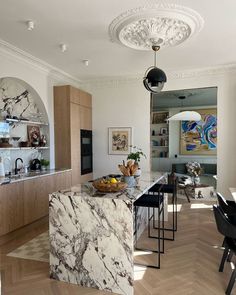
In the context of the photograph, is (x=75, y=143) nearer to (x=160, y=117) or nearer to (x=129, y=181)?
(x=129, y=181)

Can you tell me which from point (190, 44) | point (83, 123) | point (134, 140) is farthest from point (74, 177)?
point (190, 44)

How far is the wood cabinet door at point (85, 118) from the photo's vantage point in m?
5.48

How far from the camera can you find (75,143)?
17.0 ft

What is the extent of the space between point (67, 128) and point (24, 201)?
186 cm

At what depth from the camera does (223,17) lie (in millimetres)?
2898

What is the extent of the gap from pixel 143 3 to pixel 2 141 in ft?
9.26

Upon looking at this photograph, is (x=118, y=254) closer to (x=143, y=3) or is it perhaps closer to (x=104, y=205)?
(x=104, y=205)

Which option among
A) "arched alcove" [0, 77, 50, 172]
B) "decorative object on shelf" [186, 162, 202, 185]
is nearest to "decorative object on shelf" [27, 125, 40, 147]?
"arched alcove" [0, 77, 50, 172]

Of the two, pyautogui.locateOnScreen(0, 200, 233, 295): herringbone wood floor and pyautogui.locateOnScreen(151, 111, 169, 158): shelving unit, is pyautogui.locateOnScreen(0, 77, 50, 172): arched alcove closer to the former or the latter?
pyautogui.locateOnScreen(0, 200, 233, 295): herringbone wood floor

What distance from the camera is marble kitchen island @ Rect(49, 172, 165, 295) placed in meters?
2.23

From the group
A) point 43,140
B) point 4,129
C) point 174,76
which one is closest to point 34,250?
point 4,129

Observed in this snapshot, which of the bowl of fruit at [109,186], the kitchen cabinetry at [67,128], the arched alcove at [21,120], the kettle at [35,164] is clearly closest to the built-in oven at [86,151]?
the kitchen cabinetry at [67,128]

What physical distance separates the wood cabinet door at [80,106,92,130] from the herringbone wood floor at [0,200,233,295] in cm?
280

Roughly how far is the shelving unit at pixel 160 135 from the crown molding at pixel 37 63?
4018mm
